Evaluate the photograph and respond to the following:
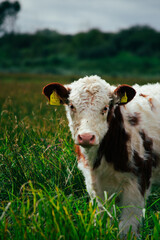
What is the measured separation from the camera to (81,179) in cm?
391

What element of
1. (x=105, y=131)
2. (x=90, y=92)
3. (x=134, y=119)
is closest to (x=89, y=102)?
(x=90, y=92)

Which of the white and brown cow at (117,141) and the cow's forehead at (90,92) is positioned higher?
the cow's forehead at (90,92)

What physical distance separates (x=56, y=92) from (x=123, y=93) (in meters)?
0.78

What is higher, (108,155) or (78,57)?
(78,57)

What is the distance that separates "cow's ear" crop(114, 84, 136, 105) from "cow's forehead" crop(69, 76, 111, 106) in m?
0.10

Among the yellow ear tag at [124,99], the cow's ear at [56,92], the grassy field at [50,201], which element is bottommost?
the grassy field at [50,201]

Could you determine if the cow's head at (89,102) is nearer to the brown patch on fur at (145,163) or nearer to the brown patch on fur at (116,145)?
the brown patch on fur at (116,145)

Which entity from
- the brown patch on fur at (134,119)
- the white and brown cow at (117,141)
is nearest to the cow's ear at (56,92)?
the white and brown cow at (117,141)

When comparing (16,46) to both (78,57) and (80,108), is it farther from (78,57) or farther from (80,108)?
(80,108)

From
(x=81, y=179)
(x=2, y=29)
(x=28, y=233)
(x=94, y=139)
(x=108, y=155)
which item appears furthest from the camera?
(x=2, y=29)

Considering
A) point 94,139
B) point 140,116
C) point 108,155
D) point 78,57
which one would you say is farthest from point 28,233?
point 78,57

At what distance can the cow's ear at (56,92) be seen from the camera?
3.31m

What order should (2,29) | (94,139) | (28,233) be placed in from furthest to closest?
(2,29) → (94,139) → (28,233)

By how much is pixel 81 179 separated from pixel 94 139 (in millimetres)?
1360
